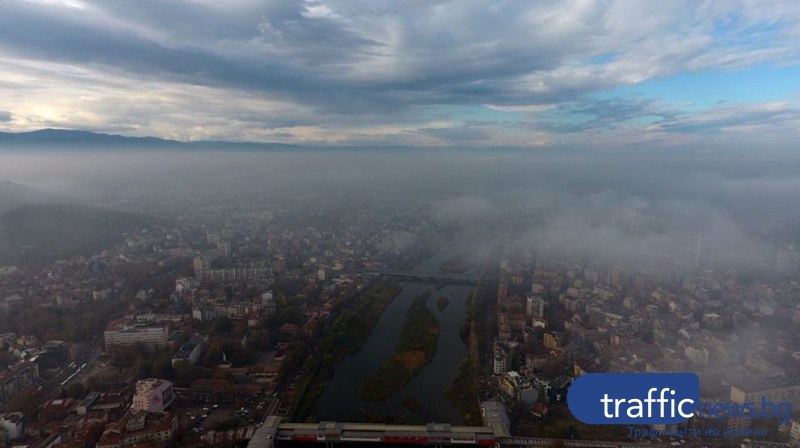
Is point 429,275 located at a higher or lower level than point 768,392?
lower

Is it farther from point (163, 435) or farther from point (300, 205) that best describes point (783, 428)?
point (300, 205)

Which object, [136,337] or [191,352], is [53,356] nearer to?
[136,337]

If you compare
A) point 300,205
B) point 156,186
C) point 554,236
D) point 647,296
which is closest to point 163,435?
point 647,296

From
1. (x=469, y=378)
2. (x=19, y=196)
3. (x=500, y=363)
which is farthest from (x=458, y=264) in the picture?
(x=19, y=196)

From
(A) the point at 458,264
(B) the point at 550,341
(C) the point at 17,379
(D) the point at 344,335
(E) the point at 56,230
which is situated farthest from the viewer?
(E) the point at 56,230

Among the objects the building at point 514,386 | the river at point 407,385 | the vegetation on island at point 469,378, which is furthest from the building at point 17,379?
the building at point 514,386

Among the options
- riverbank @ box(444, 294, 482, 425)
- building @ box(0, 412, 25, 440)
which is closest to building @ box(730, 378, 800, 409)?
riverbank @ box(444, 294, 482, 425)
